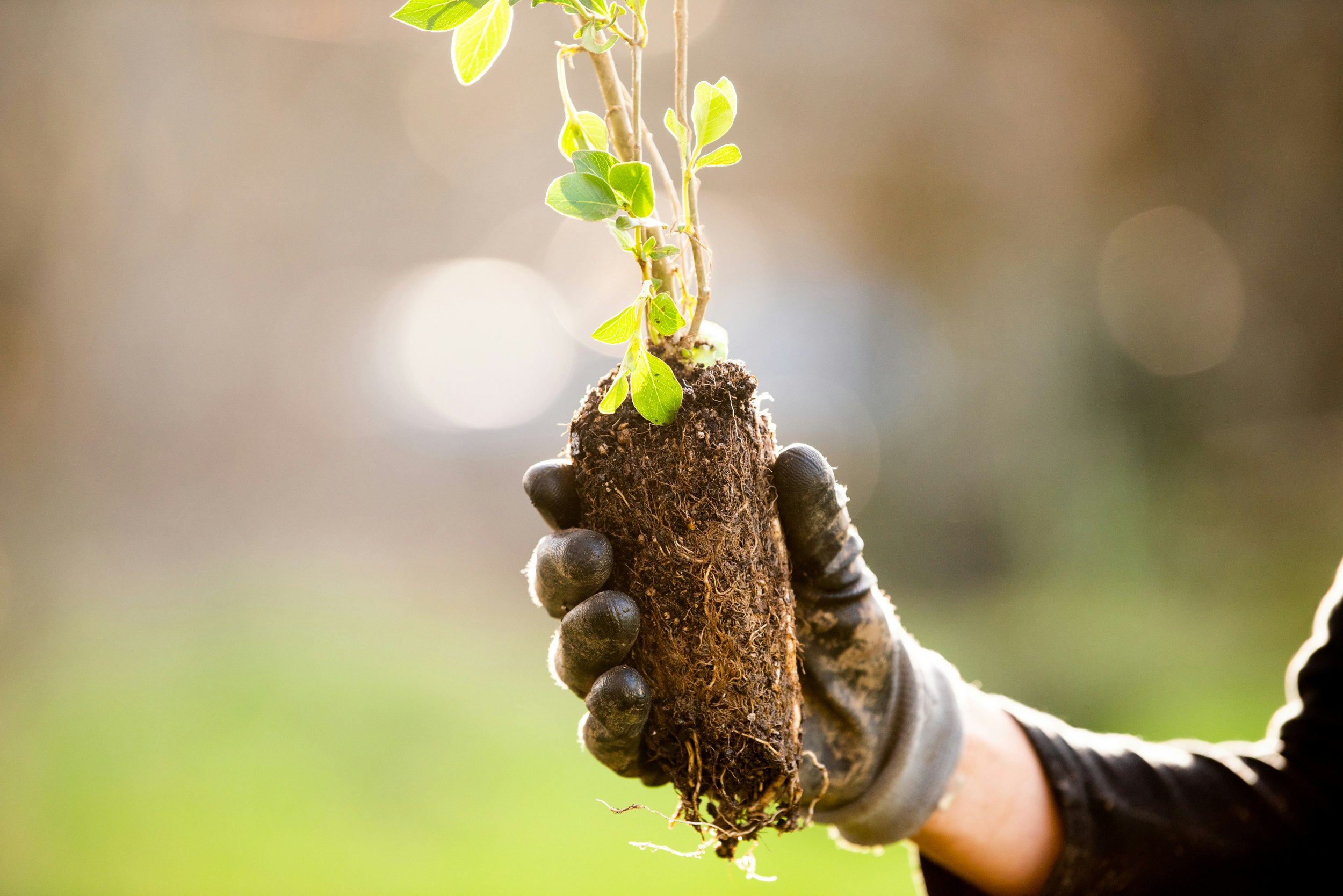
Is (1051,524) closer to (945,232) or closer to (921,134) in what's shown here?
(945,232)

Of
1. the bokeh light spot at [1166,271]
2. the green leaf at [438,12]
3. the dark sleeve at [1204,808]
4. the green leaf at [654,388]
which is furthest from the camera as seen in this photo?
the bokeh light spot at [1166,271]

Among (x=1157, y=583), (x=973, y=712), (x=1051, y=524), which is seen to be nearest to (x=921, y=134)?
(x=1051, y=524)

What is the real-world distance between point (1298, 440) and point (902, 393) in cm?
219

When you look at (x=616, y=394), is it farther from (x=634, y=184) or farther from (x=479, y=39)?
(x=479, y=39)

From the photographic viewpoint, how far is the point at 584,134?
96 centimetres

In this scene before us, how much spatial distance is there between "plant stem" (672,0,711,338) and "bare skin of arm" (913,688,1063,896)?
30.3 inches

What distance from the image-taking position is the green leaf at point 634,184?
0.79m

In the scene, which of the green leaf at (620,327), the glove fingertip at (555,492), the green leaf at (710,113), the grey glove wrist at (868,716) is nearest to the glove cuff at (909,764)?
the grey glove wrist at (868,716)

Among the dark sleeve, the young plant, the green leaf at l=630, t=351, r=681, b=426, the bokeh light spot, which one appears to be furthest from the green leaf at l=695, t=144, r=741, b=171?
the bokeh light spot

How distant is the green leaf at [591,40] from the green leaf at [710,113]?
0.34 ft

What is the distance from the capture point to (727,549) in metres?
0.93

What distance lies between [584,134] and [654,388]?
0.33 m

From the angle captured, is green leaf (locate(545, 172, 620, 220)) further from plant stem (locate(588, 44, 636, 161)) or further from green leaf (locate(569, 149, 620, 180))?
plant stem (locate(588, 44, 636, 161))

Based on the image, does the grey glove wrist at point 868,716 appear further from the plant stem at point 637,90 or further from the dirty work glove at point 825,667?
the plant stem at point 637,90
